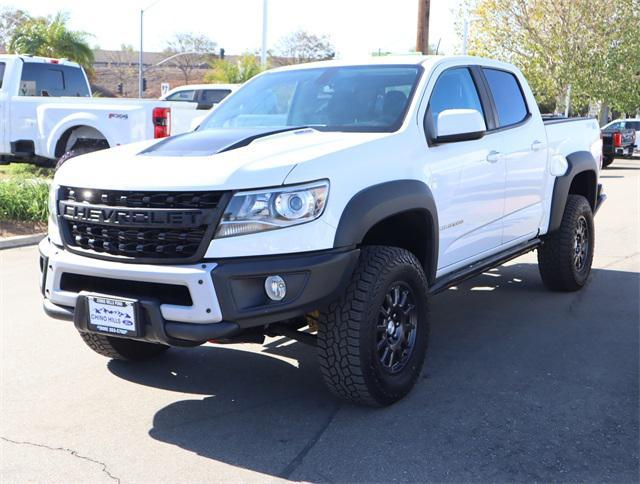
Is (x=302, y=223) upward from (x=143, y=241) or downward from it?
upward

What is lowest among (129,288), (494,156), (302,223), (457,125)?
(129,288)

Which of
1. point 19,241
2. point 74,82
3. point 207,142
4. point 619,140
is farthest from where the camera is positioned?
point 619,140

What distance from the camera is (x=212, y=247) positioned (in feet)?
11.8

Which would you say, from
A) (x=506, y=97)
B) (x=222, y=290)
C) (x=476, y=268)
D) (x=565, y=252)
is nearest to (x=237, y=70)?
(x=565, y=252)

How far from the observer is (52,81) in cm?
1427

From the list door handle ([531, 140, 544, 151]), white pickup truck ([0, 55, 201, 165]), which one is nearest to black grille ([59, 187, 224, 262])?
door handle ([531, 140, 544, 151])

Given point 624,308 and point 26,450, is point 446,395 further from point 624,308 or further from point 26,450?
point 624,308

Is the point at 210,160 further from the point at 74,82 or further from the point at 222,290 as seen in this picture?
the point at 74,82

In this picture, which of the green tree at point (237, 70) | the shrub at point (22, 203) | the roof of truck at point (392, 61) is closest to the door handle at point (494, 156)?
the roof of truck at point (392, 61)

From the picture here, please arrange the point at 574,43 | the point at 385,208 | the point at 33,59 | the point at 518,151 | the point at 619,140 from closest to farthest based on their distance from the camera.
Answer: the point at 385,208, the point at 518,151, the point at 33,59, the point at 619,140, the point at 574,43

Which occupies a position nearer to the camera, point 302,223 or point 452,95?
point 302,223

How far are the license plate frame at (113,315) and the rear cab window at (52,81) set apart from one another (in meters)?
11.0

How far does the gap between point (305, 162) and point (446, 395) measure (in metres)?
1.60

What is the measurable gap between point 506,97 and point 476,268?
4.98ft
